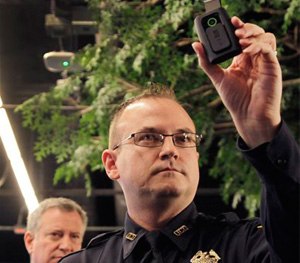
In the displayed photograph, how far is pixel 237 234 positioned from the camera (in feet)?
4.78

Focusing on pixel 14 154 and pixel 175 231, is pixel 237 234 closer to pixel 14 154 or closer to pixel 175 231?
pixel 175 231

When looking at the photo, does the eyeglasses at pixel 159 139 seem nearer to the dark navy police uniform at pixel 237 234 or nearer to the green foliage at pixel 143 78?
the dark navy police uniform at pixel 237 234

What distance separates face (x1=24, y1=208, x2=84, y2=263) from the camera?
9.24ft

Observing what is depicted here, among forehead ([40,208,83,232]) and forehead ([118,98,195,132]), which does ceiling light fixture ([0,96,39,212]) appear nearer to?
forehead ([40,208,83,232])

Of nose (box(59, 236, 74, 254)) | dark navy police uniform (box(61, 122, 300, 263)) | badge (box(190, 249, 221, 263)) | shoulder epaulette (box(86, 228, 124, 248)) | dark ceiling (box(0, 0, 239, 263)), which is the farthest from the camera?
dark ceiling (box(0, 0, 239, 263))

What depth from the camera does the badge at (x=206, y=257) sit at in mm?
1438

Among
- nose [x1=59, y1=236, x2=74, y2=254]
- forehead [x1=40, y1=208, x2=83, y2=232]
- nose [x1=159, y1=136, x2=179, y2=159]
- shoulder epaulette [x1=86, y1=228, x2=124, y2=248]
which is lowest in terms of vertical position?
nose [x1=59, y1=236, x2=74, y2=254]

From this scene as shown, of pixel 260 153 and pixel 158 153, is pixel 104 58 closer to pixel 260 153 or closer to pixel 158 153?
pixel 158 153

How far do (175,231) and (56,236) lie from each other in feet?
4.68

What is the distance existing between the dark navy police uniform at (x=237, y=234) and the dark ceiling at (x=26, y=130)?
285cm

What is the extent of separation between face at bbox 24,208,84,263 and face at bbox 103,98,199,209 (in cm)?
123

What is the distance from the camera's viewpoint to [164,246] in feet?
4.90

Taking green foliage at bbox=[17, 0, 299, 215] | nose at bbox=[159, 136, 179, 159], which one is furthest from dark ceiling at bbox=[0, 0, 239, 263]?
nose at bbox=[159, 136, 179, 159]

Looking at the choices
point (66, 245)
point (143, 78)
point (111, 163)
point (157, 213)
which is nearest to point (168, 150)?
point (157, 213)
